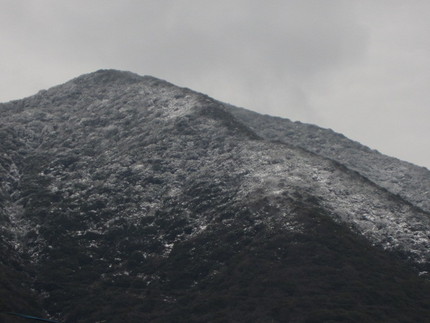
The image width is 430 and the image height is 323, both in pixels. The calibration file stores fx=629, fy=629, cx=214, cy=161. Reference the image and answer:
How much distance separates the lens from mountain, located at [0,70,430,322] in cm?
5597

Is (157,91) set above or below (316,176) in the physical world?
above

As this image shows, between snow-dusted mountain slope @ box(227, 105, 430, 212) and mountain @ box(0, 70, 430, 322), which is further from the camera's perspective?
snow-dusted mountain slope @ box(227, 105, 430, 212)

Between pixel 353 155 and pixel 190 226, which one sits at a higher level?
pixel 353 155

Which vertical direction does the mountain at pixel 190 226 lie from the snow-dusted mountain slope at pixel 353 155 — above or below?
below

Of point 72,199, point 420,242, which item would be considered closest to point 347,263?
point 420,242

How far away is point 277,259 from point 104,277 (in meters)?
17.3

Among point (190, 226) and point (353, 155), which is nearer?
point (190, 226)

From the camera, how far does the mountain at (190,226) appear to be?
5597 centimetres

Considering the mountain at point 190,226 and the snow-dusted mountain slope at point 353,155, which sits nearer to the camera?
the mountain at point 190,226

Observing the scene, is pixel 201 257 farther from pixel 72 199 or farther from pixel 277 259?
pixel 72 199

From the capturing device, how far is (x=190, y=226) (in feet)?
228

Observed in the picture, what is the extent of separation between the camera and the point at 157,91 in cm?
10819

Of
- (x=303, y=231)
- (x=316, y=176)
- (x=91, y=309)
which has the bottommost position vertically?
(x=91, y=309)

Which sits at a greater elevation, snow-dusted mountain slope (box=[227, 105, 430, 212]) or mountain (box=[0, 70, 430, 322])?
snow-dusted mountain slope (box=[227, 105, 430, 212])
